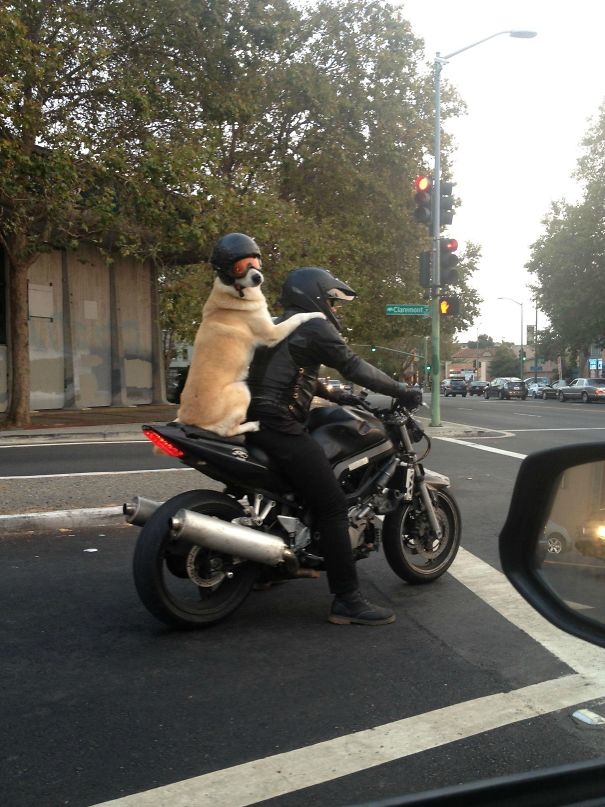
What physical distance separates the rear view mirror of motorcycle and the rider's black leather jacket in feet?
7.52

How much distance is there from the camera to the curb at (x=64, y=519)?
20.7 feet

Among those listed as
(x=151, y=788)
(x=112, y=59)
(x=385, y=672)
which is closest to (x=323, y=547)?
(x=385, y=672)

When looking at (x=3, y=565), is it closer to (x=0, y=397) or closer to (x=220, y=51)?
(x=220, y=51)

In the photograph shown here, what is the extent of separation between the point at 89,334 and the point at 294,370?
76.2 feet

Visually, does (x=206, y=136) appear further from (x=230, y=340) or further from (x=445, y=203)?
(x=230, y=340)

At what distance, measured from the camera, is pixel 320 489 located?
3.97 meters

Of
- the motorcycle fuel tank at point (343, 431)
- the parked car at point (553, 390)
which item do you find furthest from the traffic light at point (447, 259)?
the parked car at point (553, 390)

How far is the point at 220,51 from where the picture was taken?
18.6 meters

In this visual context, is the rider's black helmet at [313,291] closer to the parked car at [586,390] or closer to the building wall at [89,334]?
the building wall at [89,334]

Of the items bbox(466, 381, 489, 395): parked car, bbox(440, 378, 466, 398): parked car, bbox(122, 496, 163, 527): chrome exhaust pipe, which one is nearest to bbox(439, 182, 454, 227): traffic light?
bbox(122, 496, 163, 527): chrome exhaust pipe

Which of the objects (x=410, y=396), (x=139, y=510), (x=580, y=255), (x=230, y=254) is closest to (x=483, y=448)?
(x=410, y=396)

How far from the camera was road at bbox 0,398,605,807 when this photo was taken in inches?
99.0

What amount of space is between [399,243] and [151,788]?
80.2ft

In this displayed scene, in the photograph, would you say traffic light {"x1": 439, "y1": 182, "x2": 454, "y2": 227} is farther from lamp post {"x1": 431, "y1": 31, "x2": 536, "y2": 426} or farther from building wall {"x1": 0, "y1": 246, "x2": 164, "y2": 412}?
building wall {"x1": 0, "y1": 246, "x2": 164, "y2": 412}
